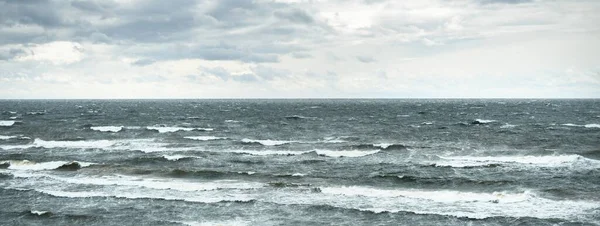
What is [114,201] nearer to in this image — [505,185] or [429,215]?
[429,215]

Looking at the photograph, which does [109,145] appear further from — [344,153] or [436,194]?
[436,194]

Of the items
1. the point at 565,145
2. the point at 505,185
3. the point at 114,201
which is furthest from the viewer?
the point at 565,145

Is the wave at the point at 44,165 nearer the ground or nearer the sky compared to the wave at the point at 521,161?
nearer the ground

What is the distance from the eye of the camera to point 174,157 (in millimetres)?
38594

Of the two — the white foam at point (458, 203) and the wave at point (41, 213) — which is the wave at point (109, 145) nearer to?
the wave at point (41, 213)

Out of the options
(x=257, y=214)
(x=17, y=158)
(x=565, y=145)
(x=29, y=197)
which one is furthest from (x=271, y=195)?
(x=565, y=145)

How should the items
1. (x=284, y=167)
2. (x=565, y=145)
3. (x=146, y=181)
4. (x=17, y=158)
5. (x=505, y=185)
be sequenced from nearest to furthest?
(x=505, y=185)
(x=146, y=181)
(x=284, y=167)
(x=17, y=158)
(x=565, y=145)

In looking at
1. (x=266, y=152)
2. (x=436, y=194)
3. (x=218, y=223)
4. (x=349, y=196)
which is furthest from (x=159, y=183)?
(x=436, y=194)

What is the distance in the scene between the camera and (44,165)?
3559cm

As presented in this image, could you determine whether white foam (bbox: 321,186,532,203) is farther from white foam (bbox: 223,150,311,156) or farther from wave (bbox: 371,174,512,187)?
white foam (bbox: 223,150,311,156)

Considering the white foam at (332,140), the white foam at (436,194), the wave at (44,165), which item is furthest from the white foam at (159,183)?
the white foam at (332,140)

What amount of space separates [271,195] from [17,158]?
23863mm

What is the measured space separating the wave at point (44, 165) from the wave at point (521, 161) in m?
24.8

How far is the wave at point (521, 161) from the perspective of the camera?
110 ft
